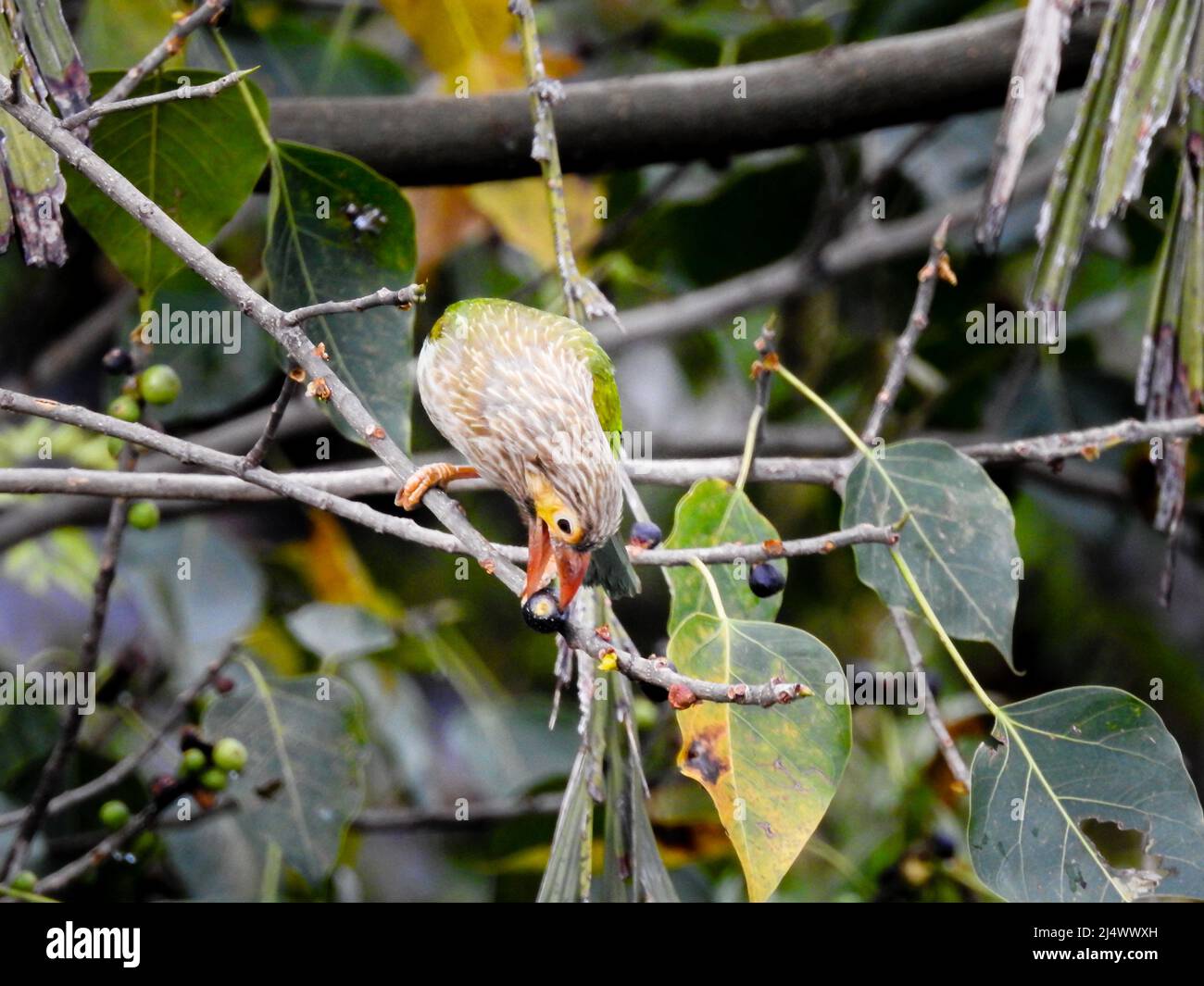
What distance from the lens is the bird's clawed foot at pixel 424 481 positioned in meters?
1.31

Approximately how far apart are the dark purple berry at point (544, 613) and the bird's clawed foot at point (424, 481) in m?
0.20

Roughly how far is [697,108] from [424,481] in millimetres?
1110

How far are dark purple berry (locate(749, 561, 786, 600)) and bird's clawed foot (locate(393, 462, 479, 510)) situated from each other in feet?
1.49

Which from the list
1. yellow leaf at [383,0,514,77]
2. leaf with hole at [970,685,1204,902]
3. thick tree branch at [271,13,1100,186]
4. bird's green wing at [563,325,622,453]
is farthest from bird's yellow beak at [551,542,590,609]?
yellow leaf at [383,0,514,77]

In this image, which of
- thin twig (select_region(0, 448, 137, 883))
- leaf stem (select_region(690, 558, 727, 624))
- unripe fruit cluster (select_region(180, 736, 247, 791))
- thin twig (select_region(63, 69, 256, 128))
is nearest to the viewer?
thin twig (select_region(63, 69, 256, 128))

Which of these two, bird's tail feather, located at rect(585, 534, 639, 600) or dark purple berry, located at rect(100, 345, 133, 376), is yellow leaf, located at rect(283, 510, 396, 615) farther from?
bird's tail feather, located at rect(585, 534, 639, 600)

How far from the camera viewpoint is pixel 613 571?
1.48 metres

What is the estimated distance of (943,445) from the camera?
5.36ft

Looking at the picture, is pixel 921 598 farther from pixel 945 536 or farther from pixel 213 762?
pixel 213 762

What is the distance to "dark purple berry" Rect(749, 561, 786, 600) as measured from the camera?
5.11 feet
